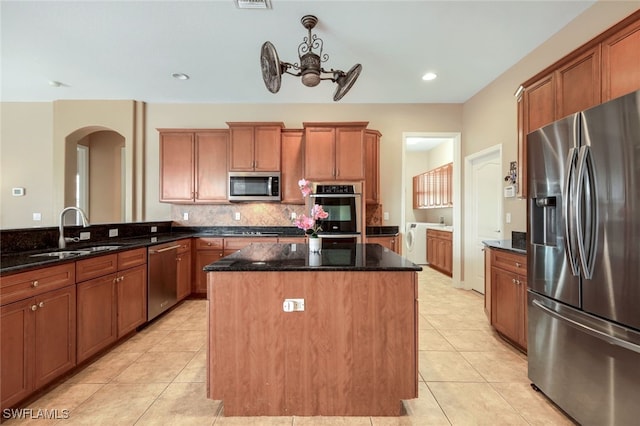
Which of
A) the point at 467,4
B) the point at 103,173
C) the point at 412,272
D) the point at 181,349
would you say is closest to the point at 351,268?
the point at 412,272

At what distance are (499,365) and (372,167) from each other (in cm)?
289

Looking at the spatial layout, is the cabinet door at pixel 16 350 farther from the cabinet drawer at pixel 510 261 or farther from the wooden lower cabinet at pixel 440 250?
the wooden lower cabinet at pixel 440 250

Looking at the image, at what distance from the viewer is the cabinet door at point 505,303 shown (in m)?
2.47

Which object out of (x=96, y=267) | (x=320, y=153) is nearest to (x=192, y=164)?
(x=320, y=153)

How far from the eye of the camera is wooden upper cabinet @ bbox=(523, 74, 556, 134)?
2188 millimetres

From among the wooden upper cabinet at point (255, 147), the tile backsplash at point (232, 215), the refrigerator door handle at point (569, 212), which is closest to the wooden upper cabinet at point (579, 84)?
the refrigerator door handle at point (569, 212)

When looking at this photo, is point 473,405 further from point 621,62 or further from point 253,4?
point 253,4

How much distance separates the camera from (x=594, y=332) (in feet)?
4.94

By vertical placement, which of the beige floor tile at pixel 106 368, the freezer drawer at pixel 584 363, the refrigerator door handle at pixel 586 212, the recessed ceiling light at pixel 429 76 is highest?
the recessed ceiling light at pixel 429 76

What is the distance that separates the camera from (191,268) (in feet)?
13.2

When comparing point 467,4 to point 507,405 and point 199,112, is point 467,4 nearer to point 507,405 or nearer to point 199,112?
point 507,405

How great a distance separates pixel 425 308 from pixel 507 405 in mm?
1827

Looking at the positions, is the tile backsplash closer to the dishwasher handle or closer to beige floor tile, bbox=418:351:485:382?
the dishwasher handle

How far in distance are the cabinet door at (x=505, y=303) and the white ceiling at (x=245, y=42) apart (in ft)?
7.74
